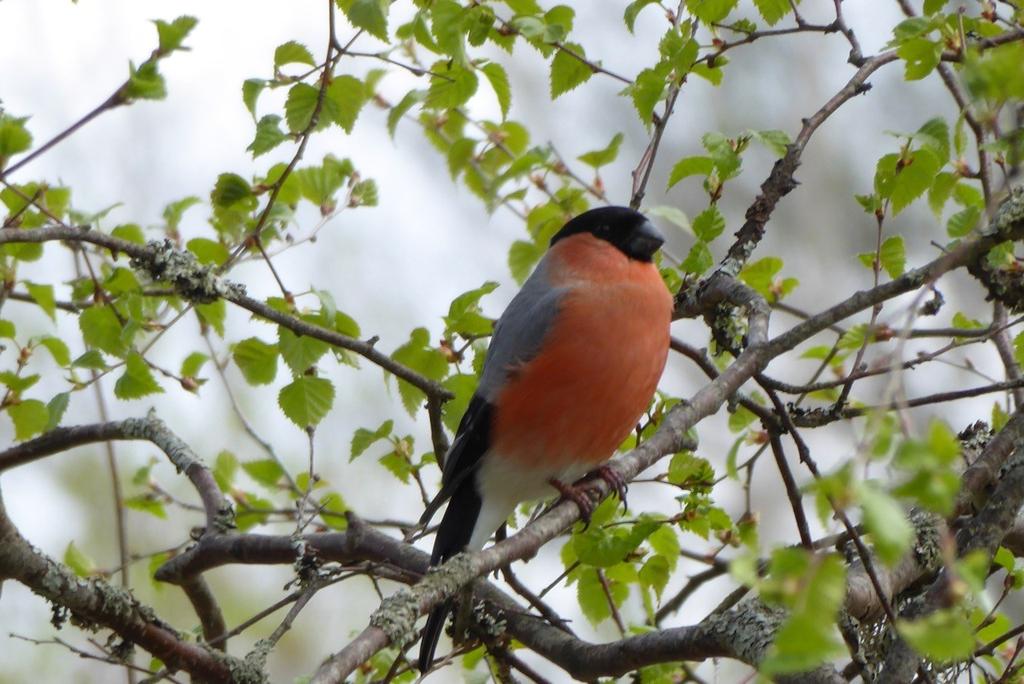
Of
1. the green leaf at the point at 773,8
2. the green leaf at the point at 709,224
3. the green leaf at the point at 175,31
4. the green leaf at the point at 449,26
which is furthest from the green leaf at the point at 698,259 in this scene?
the green leaf at the point at 175,31

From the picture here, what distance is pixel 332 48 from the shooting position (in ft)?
8.25

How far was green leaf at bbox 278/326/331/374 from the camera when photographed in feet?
8.87

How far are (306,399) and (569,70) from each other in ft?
3.28

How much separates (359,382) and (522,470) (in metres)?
7.76

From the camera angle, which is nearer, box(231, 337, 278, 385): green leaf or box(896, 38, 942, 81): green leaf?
box(896, 38, 942, 81): green leaf

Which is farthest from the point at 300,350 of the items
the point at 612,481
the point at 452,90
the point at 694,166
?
the point at 694,166

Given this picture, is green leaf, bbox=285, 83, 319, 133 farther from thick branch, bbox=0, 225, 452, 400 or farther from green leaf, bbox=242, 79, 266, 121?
thick branch, bbox=0, 225, 452, 400

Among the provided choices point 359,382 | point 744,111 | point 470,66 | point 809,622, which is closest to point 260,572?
point 359,382

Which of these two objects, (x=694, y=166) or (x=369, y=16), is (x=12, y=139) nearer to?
(x=369, y=16)

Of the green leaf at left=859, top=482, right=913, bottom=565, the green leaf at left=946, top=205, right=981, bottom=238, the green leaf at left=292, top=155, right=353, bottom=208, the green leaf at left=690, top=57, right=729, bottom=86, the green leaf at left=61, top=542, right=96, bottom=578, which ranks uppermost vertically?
the green leaf at left=292, top=155, right=353, bottom=208

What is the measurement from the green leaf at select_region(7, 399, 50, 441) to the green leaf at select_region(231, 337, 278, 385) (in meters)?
0.48

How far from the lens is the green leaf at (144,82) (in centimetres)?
234

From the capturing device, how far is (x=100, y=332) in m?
2.72

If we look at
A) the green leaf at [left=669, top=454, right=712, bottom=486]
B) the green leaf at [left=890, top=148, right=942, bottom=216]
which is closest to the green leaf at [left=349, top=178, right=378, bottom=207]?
the green leaf at [left=669, top=454, right=712, bottom=486]
